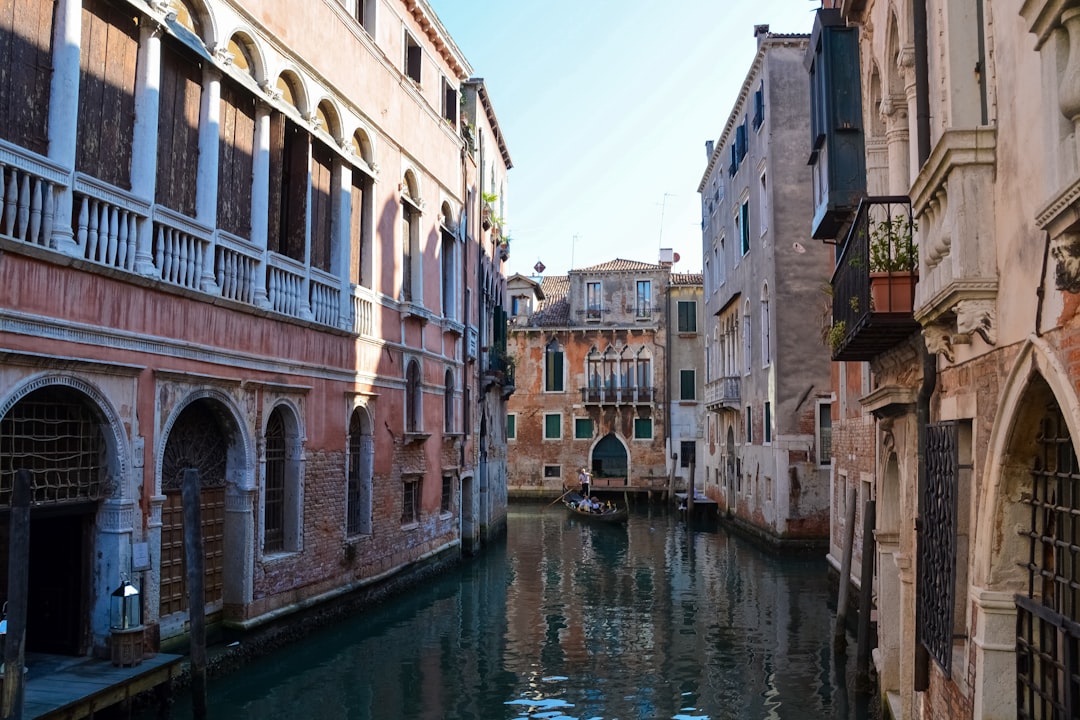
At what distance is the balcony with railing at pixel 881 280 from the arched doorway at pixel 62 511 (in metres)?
5.47

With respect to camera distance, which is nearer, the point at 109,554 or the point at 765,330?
the point at 109,554

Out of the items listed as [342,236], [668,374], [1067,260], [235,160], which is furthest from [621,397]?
[1067,260]

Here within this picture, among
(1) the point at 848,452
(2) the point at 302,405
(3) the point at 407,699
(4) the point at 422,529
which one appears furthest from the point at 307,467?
(1) the point at 848,452

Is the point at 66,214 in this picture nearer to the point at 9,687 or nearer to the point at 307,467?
the point at 9,687

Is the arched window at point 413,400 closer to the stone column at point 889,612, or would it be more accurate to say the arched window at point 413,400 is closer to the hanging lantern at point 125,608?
the hanging lantern at point 125,608

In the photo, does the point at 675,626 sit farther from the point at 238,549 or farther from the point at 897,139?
the point at 897,139

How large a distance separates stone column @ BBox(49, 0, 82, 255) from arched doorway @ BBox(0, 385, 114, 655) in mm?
1152

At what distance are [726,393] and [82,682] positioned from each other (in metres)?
19.2

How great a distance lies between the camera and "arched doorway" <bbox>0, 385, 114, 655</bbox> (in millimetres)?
6812

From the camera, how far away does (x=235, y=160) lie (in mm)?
9625

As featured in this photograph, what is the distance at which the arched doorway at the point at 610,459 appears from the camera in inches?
1358

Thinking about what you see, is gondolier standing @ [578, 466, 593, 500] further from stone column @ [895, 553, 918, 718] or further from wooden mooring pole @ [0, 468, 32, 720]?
wooden mooring pole @ [0, 468, 32, 720]

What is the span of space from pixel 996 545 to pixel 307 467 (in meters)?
7.97

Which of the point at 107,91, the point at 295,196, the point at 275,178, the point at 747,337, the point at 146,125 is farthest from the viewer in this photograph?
the point at 747,337
